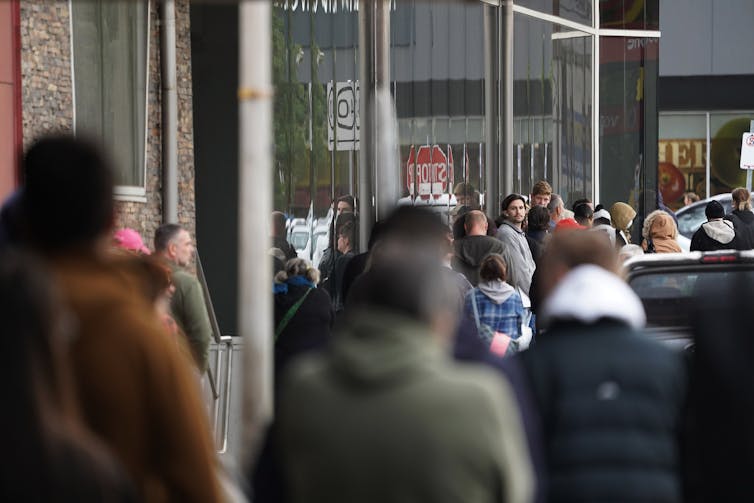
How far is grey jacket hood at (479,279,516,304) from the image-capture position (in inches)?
391

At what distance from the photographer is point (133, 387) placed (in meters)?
3.56

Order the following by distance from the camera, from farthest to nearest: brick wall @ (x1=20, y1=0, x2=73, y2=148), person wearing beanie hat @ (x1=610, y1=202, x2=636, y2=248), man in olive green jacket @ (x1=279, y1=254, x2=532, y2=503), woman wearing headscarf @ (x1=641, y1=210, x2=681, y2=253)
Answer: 1. person wearing beanie hat @ (x1=610, y1=202, x2=636, y2=248)
2. woman wearing headscarf @ (x1=641, y1=210, x2=681, y2=253)
3. brick wall @ (x1=20, y1=0, x2=73, y2=148)
4. man in olive green jacket @ (x1=279, y1=254, x2=532, y2=503)

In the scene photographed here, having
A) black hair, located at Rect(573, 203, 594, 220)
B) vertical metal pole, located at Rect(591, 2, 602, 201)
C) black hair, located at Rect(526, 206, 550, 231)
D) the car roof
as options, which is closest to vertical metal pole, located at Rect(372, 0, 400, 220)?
black hair, located at Rect(573, 203, 594, 220)

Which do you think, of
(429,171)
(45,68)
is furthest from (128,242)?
(429,171)

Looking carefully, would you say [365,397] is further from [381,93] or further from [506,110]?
[506,110]

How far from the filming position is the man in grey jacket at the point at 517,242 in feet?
39.9

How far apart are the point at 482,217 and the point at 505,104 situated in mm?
8238

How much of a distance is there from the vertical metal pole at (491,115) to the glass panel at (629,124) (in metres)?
5.03

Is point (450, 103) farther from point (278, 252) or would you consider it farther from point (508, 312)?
point (508, 312)

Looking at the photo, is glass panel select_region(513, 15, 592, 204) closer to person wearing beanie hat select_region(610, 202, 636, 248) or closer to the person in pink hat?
person wearing beanie hat select_region(610, 202, 636, 248)

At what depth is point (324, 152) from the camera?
15.3m

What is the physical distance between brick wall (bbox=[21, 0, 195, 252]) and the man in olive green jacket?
634 centimetres

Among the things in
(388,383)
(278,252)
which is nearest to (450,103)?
(278,252)

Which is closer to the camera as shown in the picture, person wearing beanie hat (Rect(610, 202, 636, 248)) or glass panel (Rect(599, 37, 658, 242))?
person wearing beanie hat (Rect(610, 202, 636, 248))
